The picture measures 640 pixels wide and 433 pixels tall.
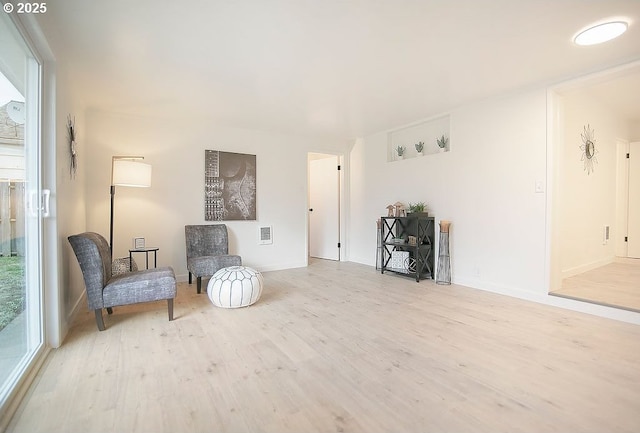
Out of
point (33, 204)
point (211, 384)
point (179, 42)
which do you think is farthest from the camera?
point (179, 42)

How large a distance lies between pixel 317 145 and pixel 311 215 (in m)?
1.59

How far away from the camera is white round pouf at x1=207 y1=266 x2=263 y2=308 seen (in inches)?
119

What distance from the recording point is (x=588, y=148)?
4.24 meters

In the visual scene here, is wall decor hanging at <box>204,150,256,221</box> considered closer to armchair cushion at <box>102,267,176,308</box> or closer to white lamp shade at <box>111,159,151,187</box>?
white lamp shade at <box>111,159,151,187</box>

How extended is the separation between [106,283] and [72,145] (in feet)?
4.29

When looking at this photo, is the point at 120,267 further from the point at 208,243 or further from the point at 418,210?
the point at 418,210

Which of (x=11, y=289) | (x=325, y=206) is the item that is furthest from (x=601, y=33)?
(x=325, y=206)

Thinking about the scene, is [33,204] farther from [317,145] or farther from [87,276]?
[317,145]

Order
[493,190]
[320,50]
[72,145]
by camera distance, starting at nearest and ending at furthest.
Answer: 1. [320,50]
2. [72,145]
3. [493,190]

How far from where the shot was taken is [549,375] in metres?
1.77

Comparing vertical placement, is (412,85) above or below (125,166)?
above

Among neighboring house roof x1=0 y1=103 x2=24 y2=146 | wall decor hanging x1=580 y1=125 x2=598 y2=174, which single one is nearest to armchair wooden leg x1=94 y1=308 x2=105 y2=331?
neighboring house roof x1=0 y1=103 x2=24 y2=146

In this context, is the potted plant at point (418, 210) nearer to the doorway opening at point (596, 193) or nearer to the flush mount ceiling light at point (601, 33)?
the doorway opening at point (596, 193)

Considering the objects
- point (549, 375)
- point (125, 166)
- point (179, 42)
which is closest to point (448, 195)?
point (549, 375)
